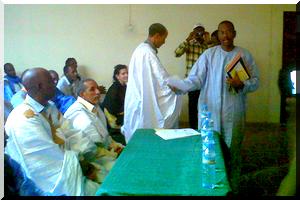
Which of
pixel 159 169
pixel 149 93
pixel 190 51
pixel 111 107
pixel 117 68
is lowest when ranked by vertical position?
pixel 159 169

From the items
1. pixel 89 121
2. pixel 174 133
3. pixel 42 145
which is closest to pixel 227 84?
pixel 174 133

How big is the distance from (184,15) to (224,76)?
0.53 meters

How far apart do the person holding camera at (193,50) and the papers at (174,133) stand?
0.05 m

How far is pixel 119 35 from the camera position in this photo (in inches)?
111

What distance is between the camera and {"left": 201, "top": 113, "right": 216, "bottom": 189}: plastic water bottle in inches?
86.1

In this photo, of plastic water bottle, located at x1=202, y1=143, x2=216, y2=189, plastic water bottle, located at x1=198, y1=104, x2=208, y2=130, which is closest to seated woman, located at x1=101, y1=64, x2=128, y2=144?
plastic water bottle, located at x1=198, y1=104, x2=208, y2=130

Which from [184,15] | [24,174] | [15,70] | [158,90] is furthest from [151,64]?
[24,174]

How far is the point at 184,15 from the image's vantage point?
2812 mm

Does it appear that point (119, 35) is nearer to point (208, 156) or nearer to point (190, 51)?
point (190, 51)

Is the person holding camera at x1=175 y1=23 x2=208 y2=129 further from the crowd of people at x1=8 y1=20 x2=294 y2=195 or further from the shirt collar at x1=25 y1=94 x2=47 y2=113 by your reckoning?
the shirt collar at x1=25 y1=94 x2=47 y2=113

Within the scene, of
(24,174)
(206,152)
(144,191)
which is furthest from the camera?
(24,174)

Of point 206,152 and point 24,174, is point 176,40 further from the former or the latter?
point 24,174

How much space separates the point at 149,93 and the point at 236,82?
0.64 metres

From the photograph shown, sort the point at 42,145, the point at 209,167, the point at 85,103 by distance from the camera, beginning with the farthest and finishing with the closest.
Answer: the point at 85,103, the point at 42,145, the point at 209,167
